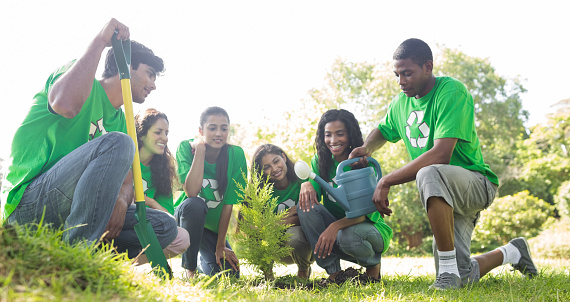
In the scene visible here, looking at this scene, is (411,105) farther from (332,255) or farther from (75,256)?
(75,256)

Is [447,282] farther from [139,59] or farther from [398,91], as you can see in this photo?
[398,91]

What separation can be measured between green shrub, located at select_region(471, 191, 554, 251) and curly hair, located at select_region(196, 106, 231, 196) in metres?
10.1

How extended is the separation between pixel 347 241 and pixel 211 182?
1.47 meters

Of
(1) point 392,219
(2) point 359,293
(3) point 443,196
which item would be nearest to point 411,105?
(3) point 443,196

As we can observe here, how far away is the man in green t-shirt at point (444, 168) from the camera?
2.91 m

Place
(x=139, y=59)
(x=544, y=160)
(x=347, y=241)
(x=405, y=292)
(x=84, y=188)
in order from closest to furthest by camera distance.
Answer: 1. (x=84, y=188)
2. (x=405, y=292)
3. (x=139, y=59)
4. (x=347, y=241)
5. (x=544, y=160)

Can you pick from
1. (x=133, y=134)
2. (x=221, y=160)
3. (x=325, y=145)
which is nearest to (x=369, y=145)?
(x=325, y=145)

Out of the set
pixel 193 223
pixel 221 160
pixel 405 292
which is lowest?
pixel 405 292

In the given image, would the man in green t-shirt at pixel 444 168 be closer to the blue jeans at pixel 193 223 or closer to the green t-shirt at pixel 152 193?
the blue jeans at pixel 193 223

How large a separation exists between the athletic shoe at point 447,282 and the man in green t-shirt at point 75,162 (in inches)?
72.2

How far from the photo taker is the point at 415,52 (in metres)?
3.22

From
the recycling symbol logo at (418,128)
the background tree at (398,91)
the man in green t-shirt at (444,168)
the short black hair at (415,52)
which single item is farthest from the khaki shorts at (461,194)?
the background tree at (398,91)

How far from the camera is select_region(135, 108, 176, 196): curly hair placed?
12.8ft

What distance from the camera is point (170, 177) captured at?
3994 mm
